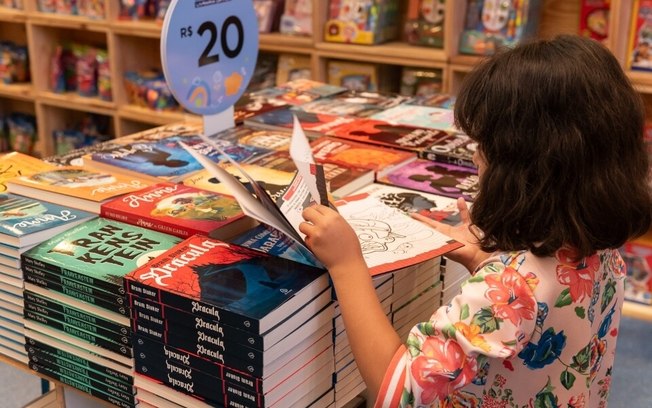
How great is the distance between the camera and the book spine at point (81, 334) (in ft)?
3.97

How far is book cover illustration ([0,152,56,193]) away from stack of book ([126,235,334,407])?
0.55 meters

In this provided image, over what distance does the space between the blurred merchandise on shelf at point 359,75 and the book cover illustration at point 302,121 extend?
4.14 feet

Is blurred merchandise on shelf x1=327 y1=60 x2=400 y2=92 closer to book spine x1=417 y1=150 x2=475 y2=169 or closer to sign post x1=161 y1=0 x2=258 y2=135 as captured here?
sign post x1=161 y1=0 x2=258 y2=135

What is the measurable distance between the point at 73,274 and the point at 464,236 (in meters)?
0.67

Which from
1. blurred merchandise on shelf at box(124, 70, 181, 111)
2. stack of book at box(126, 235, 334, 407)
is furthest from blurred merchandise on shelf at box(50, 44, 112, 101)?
stack of book at box(126, 235, 334, 407)

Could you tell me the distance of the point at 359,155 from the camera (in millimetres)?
1780

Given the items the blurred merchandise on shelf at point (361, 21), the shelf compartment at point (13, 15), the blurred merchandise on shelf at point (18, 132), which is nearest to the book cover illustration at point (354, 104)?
the blurred merchandise on shelf at point (361, 21)

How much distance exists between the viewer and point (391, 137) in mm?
1925

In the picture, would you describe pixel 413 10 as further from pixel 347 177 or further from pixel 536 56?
pixel 536 56

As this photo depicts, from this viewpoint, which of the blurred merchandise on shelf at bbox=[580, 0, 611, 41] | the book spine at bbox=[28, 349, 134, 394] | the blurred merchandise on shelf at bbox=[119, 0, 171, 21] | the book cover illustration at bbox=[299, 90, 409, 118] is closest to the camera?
the book spine at bbox=[28, 349, 134, 394]

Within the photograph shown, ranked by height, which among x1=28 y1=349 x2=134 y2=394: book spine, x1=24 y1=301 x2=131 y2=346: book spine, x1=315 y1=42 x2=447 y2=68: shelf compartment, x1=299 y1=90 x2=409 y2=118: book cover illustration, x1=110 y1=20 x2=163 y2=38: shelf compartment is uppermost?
x1=110 y1=20 x2=163 y2=38: shelf compartment

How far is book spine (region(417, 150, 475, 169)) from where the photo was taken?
1.76m

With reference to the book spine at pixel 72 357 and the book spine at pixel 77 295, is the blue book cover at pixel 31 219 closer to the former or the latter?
the book spine at pixel 77 295

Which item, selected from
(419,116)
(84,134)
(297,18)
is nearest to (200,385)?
(419,116)
